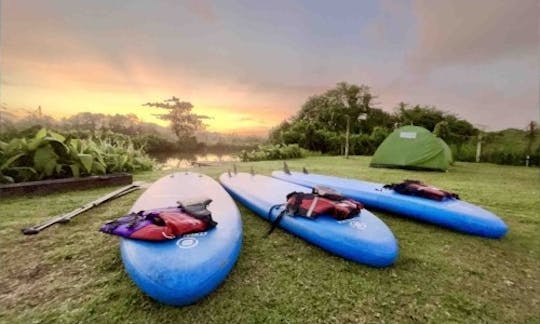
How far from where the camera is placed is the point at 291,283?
1.38 meters

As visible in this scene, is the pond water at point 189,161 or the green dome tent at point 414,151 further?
the pond water at point 189,161

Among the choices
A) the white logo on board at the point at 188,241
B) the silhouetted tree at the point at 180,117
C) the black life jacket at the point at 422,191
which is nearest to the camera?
the white logo on board at the point at 188,241

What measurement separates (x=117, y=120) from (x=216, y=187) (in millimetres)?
9687

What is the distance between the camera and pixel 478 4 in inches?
165

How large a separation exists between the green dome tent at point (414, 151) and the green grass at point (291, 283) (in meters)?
3.76

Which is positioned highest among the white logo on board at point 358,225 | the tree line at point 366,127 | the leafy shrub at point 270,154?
the tree line at point 366,127

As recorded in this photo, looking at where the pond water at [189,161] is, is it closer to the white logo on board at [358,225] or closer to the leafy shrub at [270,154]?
the leafy shrub at [270,154]

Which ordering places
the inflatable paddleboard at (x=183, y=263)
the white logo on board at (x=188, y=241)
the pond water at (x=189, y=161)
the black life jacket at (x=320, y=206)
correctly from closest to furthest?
the inflatable paddleboard at (x=183, y=263)
the white logo on board at (x=188, y=241)
the black life jacket at (x=320, y=206)
the pond water at (x=189, y=161)

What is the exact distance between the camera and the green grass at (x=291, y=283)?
3.77 feet

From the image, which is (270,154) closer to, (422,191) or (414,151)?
(414,151)

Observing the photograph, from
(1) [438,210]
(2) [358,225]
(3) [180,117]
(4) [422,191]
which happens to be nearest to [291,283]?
(2) [358,225]

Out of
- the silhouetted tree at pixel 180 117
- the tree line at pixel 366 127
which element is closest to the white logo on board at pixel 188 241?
the tree line at pixel 366 127

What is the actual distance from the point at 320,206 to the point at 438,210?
1027mm

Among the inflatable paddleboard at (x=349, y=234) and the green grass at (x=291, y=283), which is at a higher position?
the inflatable paddleboard at (x=349, y=234)
